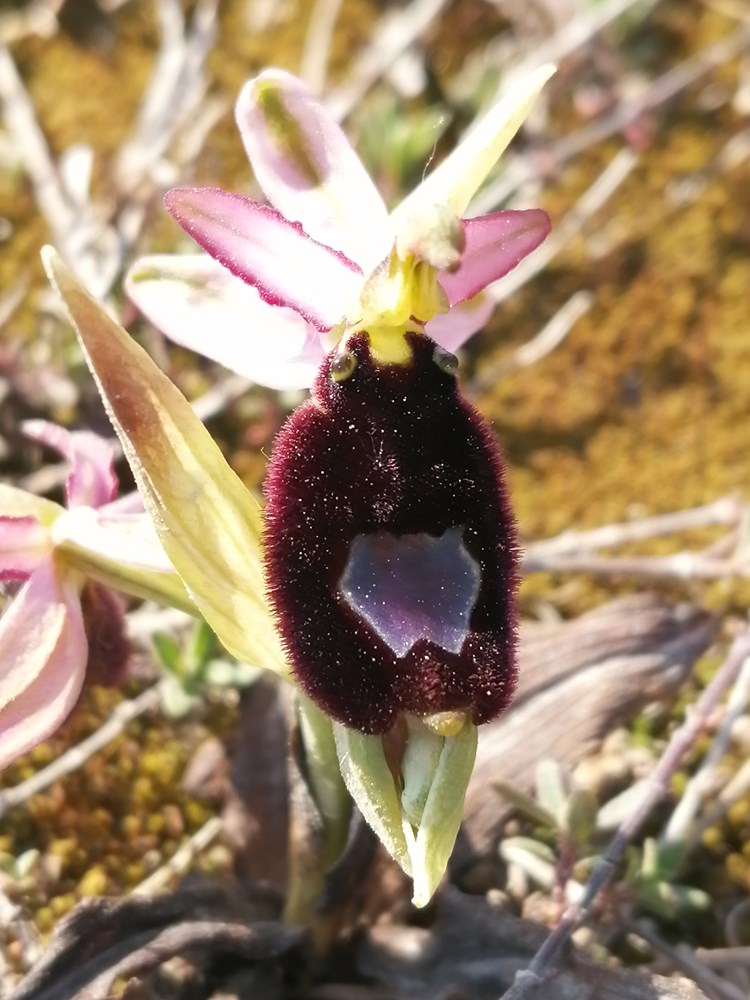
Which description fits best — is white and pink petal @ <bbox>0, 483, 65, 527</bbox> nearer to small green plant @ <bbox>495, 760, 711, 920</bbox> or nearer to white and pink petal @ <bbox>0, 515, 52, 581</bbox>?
white and pink petal @ <bbox>0, 515, 52, 581</bbox>

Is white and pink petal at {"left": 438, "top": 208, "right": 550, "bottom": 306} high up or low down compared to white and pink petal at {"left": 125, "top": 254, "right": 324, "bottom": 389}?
down

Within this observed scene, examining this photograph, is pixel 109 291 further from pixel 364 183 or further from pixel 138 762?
pixel 364 183

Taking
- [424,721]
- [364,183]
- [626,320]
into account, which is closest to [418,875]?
[424,721]

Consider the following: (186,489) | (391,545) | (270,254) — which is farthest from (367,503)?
(270,254)

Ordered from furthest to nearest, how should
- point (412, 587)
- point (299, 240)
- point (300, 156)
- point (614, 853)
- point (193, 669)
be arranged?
point (193, 669)
point (614, 853)
point (300, 156)
point (299, 240)
point (412, 587)

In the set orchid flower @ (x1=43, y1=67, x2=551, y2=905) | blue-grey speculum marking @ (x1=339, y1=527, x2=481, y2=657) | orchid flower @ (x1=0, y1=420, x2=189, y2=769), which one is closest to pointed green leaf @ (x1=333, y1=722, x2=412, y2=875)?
orchid flower @ (x1=43, y1=67, x2=551, y2=905)

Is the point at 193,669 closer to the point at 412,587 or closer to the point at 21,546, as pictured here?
the point at 21,546
